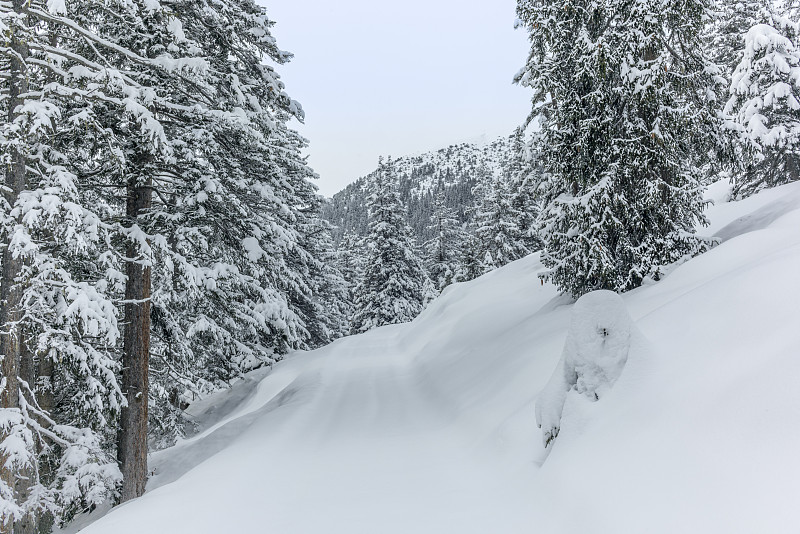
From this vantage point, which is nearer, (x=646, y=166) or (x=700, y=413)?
(x=700, y=413)

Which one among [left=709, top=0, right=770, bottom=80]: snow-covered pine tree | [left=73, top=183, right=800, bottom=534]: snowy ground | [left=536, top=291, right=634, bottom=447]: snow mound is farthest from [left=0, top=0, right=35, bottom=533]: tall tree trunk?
[left=709, top=0, right=770, bottom=80]: snow-covered pine tree

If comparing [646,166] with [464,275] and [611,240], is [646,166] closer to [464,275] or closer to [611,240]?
[611,240]

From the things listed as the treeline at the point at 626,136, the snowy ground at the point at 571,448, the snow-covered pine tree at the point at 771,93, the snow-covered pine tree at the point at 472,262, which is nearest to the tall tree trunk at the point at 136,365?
the snowy ground at the point at 571,448

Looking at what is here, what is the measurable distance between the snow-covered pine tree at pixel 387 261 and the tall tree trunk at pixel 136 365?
25510 millimetres

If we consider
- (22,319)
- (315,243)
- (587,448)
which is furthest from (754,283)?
(315,243)

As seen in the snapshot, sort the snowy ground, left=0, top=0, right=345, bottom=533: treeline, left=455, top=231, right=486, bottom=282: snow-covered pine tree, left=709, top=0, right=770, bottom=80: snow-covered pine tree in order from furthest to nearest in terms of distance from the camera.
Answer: left=455, top=231, right=486, bottom=282: snow-covered pine tree < left=709, top=0, right=770, bottom=80: snow-covered pine tree < left=0, top=0, right=345, bottom=533: treeline < the snowy ground

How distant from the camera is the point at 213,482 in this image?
624 cm

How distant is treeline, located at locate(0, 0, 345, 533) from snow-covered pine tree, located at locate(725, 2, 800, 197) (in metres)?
17.2

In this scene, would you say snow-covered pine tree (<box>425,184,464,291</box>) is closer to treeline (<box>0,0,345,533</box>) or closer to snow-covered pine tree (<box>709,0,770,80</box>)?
snow-covered pine tree (<box>709,0,770,80</box>)

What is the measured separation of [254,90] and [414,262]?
26.3 metres

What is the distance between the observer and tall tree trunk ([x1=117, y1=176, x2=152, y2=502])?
8.81 m

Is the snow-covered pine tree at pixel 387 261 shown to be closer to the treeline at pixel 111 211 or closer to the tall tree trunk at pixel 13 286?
the treeline at pixel 111 211

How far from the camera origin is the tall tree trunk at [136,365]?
8.81 metres

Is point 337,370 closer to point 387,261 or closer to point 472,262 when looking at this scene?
point 387,261
